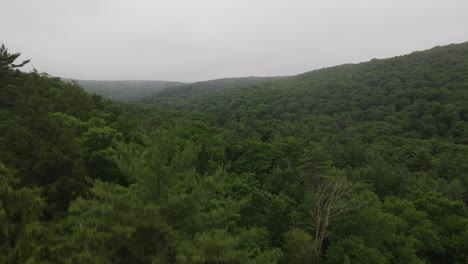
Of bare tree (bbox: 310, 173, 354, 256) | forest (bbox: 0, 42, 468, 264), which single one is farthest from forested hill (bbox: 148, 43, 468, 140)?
bare tree (bbox: 310, 173, 354, 256)

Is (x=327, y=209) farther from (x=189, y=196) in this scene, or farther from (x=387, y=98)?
(x=387, y=98)

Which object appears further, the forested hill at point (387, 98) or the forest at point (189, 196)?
the forested hill at point (387, 98)

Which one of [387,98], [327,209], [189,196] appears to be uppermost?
[189,196]

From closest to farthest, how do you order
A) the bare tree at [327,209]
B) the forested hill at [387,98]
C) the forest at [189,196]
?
1. the forest at [189,196]
2. the bare tree at [327,209]
3. the forested hill at [387,98]

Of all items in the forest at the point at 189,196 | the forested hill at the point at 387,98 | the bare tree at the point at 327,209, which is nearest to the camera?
the forest at the point at 189,196

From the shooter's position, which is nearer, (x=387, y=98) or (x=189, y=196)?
(x=189, y=196)

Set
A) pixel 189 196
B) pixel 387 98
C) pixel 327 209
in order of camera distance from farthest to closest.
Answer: pixel 387 98 → pixel 327 209 → pixel 189 196

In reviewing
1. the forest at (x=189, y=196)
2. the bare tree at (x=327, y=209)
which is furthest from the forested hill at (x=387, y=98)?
the bare tree at (x=327, y=209)

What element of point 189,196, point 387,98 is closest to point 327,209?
point 189,196

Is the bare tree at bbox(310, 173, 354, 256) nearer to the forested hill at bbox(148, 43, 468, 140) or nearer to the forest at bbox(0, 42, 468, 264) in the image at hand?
the forest at bbox(0, 42, 468, 264)

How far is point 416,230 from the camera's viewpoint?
2152 centimetres

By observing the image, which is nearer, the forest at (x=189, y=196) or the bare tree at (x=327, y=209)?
the forest at (x=189, y=196)

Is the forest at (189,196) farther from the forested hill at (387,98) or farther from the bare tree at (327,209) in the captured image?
the forested hill at (387,98)

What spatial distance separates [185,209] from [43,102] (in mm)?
12904
